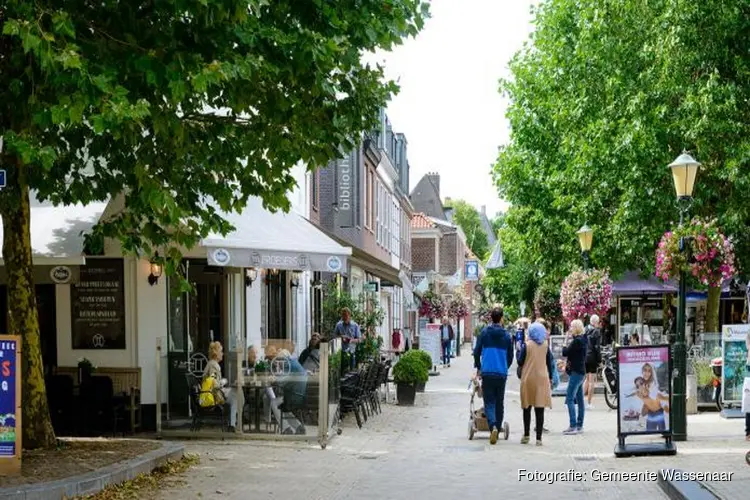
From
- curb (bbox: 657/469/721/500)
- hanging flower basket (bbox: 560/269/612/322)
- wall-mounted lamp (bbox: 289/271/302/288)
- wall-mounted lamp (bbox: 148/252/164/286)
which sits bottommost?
curb (bbox: 657/469/721/500)

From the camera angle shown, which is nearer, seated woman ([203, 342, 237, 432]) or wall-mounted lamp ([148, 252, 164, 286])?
seated woman ([203, 342, 237, 432])

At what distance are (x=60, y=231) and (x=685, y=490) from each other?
30.3ft

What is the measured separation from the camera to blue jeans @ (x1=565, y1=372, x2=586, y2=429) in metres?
15.6

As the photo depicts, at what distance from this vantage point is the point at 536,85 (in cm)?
3158

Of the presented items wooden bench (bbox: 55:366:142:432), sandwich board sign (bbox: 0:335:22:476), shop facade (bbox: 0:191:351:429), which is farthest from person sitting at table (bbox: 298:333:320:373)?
sandwich board sign (bbox: 0:335:22:476)

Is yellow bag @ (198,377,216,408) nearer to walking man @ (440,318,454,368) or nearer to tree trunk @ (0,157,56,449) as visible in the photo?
tree trunk @ (0,157,56,449)

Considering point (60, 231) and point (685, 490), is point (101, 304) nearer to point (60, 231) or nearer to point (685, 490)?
point (60, 231)

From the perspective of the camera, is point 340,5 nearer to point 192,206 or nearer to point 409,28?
point 409,28

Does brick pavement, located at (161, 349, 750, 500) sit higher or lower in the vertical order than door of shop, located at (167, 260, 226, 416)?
lower

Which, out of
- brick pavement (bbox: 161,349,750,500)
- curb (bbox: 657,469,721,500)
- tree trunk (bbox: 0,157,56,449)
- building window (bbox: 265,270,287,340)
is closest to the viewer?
curb (bbox: 657,469,721,500)

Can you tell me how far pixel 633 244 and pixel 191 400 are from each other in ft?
49.8

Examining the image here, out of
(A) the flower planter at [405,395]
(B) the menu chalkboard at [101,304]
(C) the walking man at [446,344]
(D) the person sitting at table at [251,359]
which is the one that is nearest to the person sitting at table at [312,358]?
(D) the person sitting at table at [251,359]

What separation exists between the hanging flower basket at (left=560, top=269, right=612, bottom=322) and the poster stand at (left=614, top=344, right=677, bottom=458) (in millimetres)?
14010

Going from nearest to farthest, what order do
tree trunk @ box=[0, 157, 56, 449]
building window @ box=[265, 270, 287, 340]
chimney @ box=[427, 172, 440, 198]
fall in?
tree trunk @ box=[0, 157, 56, 449], building window @ box=[265, 270, 287, 340], chimney @ box=[427, 172, 440, 198]
